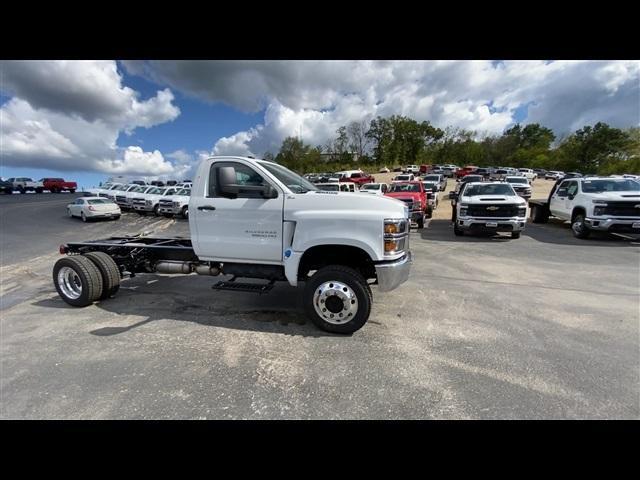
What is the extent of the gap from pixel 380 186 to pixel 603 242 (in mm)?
11474

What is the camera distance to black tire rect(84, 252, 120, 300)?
5039 millimetres

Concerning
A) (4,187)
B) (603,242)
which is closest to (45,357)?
(603,242)

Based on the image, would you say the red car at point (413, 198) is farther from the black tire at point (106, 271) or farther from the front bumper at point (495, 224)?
the black tire at point (106, 271)

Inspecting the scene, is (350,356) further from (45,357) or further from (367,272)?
(45,357)

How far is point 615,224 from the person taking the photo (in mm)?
9344

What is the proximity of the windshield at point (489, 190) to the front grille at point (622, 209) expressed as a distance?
2.62 meters

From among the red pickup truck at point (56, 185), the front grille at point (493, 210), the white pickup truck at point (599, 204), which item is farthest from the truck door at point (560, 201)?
the red pickup truck at point (56, 185)

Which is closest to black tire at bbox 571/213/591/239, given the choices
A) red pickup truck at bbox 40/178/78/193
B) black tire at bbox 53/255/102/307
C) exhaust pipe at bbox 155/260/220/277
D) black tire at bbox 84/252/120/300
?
exhaust pipe at bbox 155/260/220/277

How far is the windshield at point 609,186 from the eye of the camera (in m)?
10.2

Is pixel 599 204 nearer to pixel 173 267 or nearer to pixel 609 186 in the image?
pixel 609 186

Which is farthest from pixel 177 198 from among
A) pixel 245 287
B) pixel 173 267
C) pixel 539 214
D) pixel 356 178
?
pixel 356 178

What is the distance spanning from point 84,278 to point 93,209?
582 inches

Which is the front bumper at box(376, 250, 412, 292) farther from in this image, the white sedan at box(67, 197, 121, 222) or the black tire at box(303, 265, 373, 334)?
the white sedan at box(67, 197, 121, 222)

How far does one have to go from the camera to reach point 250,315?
4547 mm
